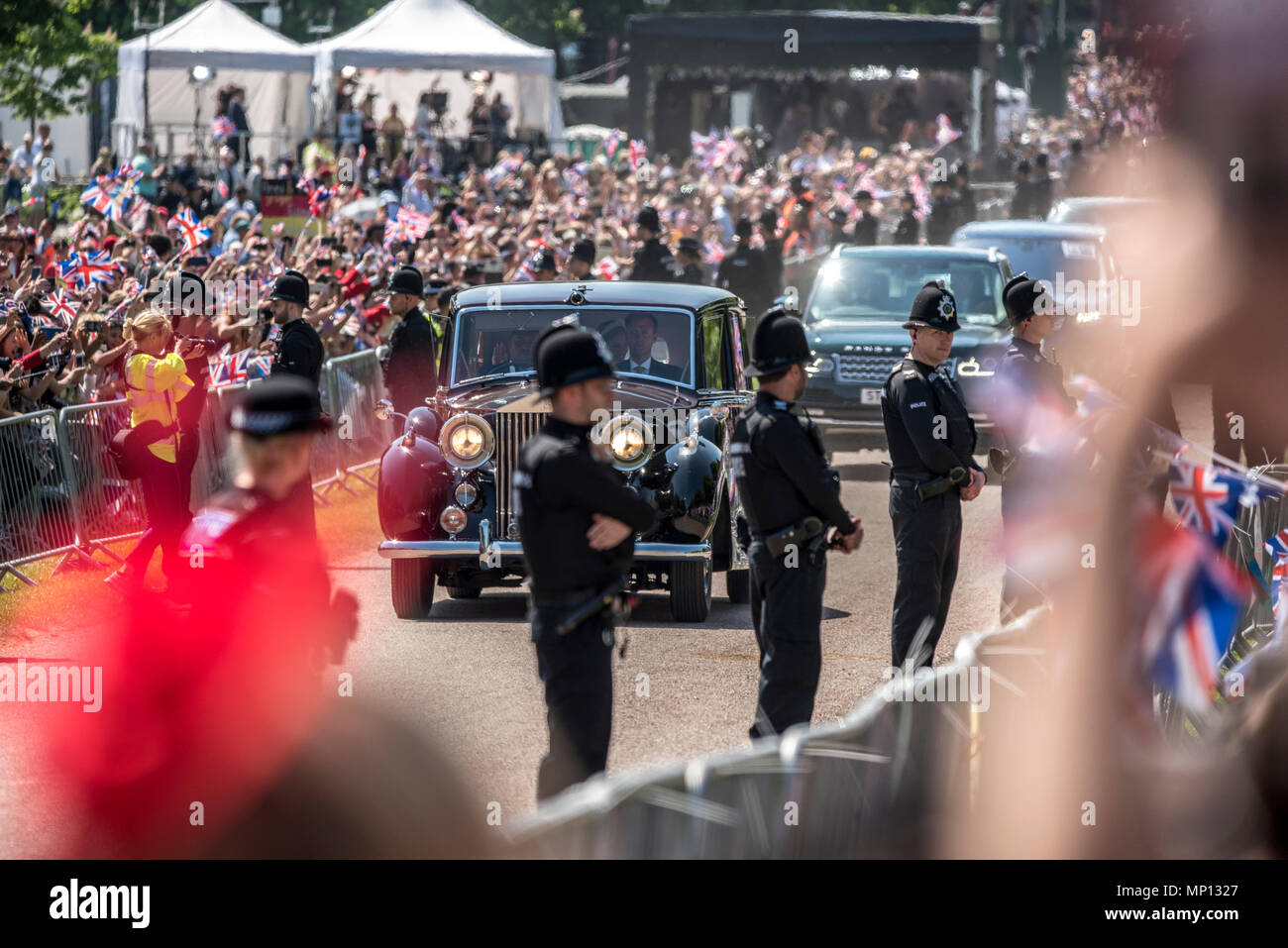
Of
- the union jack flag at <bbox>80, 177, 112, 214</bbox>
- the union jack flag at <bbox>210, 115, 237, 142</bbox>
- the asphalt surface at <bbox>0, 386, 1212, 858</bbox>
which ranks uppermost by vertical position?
the union jack flag at <bbox>210, 115, 237, 142</bbox>

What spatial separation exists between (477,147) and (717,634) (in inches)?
908

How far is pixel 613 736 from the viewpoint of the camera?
884cm

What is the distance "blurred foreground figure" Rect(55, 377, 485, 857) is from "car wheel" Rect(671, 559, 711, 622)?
6.22 m

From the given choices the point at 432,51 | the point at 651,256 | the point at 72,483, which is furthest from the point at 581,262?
the point at 432,51

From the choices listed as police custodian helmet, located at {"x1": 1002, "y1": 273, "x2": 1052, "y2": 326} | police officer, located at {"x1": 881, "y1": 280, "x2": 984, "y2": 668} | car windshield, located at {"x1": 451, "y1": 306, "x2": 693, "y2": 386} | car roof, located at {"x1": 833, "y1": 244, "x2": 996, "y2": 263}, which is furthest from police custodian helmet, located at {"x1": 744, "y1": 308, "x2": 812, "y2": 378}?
car roof, located at {"x1": 833, "y1": 244, "x2": 996, "y2": 263}

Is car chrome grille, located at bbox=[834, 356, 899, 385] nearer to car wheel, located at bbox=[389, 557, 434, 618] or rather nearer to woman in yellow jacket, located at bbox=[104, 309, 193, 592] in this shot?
car wheel, located at bbox=[389, 557, 434, 618]

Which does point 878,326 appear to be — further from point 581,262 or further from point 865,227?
point 865,227

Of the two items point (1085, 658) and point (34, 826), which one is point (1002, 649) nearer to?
point (1085, 658)

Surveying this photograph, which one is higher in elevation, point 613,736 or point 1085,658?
point 1085,658

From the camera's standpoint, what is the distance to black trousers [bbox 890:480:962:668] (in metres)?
8.90

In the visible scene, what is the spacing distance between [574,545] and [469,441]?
530 centimetres

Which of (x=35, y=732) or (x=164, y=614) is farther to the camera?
(x=35, y=732)

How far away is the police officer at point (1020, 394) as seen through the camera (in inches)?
357
